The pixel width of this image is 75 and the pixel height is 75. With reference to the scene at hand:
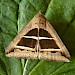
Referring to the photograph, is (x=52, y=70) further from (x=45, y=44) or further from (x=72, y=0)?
(x=72, y=0)

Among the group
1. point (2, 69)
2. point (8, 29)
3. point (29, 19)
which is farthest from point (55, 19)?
point (2, 69)

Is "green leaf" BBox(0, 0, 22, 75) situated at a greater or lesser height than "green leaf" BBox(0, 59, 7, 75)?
greater

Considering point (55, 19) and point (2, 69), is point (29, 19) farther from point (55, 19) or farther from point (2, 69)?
point (2, 69)

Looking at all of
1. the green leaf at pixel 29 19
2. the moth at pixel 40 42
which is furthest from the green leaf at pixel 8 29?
the moth at pixel 40 42

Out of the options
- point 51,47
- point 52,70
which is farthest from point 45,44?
point 52,70

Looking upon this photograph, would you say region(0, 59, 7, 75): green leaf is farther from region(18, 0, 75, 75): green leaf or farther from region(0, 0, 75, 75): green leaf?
region(18, 0, 75, 75): green leaf

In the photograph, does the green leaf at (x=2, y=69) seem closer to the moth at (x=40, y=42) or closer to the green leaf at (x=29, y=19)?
the green leaf at (x=29, y=19)

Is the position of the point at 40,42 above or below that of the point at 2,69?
above

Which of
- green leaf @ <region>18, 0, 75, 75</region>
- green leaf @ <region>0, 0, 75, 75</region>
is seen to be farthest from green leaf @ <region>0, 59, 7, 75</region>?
green leaf @ <region>18, 0, 75, 75</region>

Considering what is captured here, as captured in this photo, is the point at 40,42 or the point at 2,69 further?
the point at 2,69
